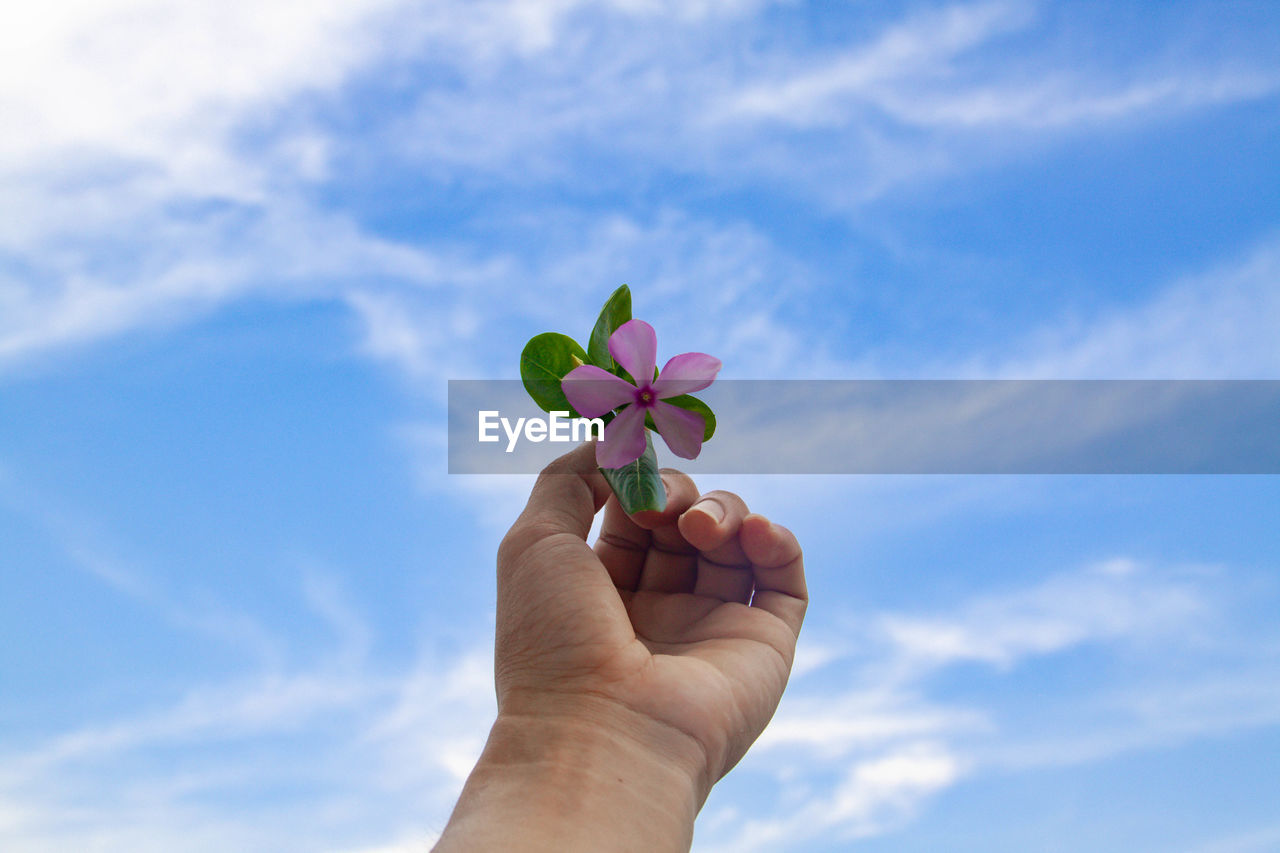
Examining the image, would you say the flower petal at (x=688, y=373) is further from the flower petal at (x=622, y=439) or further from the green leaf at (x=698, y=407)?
the flower petal at (x=622, y=439)

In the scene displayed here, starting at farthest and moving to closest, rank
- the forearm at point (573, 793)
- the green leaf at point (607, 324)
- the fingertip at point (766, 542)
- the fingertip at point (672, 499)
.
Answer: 1. the fingertip at point (766, 542)
2. the fingertip at point (672, 499)
3. the green leaf at point (607, 324)
4. the forearm at point (573, 793)

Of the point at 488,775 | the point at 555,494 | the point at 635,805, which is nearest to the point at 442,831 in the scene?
the point at 488,775

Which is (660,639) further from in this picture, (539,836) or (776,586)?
(539,836)

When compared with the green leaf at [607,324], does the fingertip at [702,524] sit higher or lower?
lower

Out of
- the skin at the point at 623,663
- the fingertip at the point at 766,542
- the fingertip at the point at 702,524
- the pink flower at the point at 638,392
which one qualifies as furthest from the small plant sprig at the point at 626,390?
the fingertip at the point at 766,542

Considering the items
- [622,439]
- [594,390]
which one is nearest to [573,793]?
[622,439]

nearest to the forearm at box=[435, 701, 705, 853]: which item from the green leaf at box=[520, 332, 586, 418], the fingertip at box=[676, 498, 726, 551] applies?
the fingertip at box=[676, 498, 726, 551]

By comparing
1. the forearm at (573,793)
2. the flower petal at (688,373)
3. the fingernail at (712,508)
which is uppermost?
the flower petal at (688,373)

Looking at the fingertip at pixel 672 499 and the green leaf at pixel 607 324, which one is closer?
the green leaf at pixel 607 324
